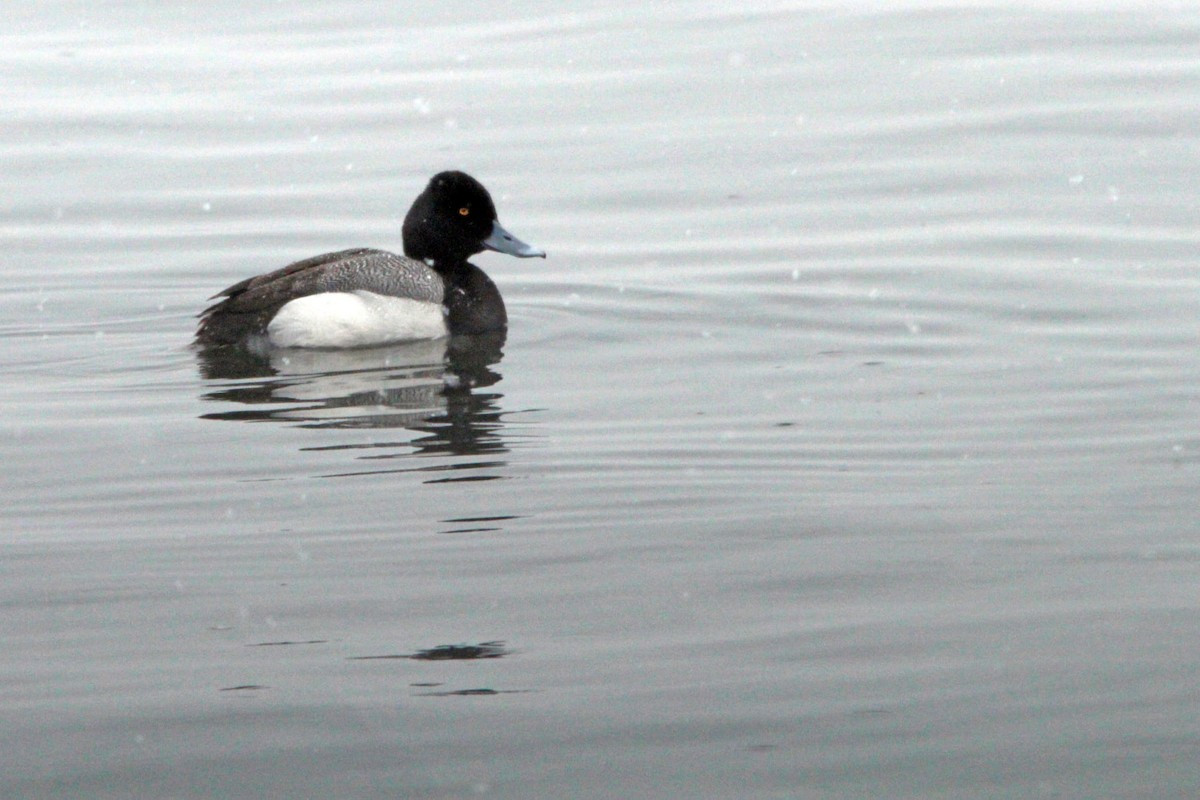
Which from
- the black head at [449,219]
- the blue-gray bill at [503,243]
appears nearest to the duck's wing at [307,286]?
the black head at [449,219]

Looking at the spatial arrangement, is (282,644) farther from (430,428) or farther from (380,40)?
(380,40)

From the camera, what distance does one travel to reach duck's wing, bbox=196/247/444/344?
34.4 ft

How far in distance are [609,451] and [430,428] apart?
3.20 ft

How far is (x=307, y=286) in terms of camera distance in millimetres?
10609

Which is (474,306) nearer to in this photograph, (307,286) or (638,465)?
(307,286)

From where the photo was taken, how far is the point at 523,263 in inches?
522

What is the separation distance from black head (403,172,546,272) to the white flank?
1048 mm

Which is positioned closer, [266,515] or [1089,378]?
[266,515]

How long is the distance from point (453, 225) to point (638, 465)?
4515mm

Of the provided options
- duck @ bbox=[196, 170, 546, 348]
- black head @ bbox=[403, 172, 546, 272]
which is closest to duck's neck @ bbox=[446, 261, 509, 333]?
duck @ bbox=[196, 170, 546, 348]

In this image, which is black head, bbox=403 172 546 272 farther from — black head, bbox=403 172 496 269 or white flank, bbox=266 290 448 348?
white flank, bbox=266 290 448 348

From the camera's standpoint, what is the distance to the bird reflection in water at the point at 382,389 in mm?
8430

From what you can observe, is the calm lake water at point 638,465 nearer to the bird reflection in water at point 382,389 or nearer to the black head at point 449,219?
the bird reflection in water at point 382,389

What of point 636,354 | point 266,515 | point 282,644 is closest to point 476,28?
point 636,354
